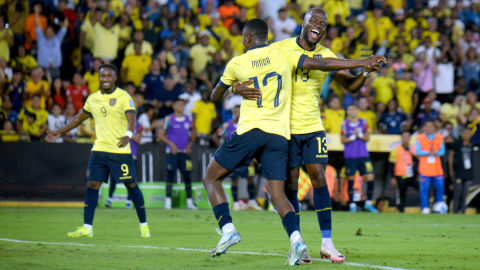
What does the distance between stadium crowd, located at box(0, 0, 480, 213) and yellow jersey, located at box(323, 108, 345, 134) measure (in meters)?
0.03

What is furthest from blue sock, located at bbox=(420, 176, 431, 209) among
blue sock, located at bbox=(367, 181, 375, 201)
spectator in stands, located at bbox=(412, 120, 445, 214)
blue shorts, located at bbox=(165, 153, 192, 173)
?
blue shorts, located at bbox=(165, 153, 192, 173)

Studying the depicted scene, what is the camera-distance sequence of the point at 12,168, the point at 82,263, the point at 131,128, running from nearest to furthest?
the point at 82,263, the point at 131,128, the point at 12,168

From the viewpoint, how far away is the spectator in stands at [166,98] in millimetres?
17250

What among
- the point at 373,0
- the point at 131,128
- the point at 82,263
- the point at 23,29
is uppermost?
the point at 373,0

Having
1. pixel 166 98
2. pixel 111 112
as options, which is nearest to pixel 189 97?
pixel 166 98

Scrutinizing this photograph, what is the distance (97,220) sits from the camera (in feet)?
37.9

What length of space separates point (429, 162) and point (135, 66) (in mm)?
8327

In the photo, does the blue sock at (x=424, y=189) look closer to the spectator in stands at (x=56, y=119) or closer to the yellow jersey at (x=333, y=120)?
Answer: the yellow jersey at (x=333, y=120)

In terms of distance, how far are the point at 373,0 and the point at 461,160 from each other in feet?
30.3

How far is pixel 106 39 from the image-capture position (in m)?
17.6

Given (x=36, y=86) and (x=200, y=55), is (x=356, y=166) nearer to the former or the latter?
(x=200, y=55)

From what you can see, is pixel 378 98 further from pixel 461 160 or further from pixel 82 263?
pixel 82 263

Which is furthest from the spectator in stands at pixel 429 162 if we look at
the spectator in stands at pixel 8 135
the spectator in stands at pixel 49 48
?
the spectator in stands at pixel 8 135

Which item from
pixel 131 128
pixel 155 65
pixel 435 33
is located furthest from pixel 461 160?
pixel 131 128
